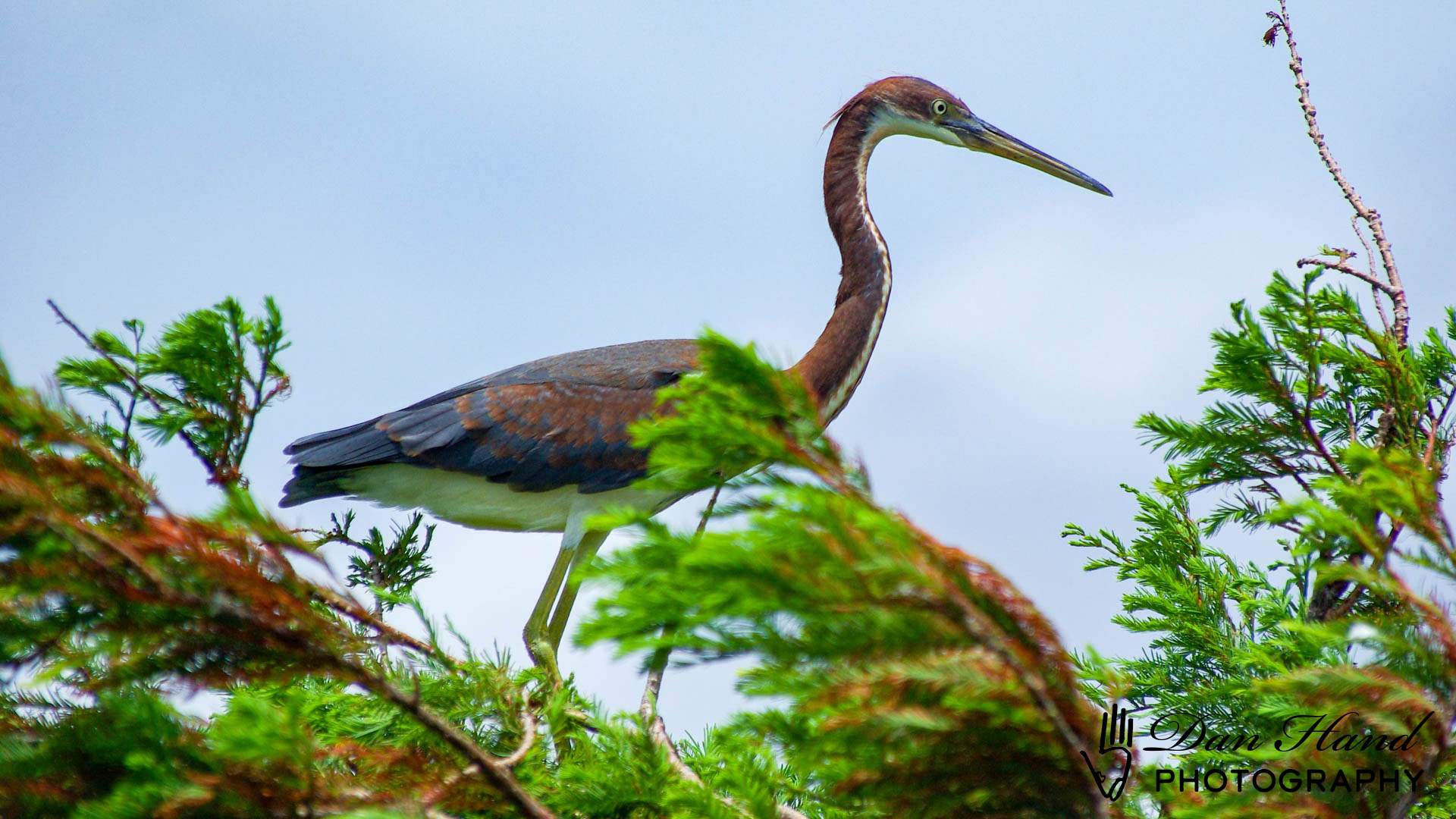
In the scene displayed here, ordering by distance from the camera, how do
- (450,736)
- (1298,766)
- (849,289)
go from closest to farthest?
(450,736)
(1298,766)
(849,289)

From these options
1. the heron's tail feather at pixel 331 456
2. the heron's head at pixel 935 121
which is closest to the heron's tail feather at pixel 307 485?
the heron's tail feather at pixel 331 456

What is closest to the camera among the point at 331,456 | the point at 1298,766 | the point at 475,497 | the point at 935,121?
the point at 1298,766

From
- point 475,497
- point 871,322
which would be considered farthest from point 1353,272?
point 475,497

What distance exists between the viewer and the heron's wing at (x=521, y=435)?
519 cm

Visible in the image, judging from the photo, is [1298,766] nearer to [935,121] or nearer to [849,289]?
[849,289]

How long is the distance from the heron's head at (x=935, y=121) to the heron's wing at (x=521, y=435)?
5.14 ft

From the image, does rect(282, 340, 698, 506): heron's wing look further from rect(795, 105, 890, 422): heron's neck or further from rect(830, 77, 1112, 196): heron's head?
rect(830, 77, 1112, 196): heron's head

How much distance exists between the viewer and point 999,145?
6.20m

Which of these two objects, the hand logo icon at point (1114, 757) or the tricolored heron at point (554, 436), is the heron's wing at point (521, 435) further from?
the hand logo icon at point (1114, 757)

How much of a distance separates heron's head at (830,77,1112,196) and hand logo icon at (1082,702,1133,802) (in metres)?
4.68

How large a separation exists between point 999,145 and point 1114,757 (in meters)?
4.99

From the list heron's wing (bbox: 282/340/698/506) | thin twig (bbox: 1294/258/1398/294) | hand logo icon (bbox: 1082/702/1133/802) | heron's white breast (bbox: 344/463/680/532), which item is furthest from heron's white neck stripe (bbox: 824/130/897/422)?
hand logo icon (bbox: 1082/702/1133/802)

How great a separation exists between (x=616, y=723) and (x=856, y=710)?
88 cm

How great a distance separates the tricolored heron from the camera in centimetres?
525
